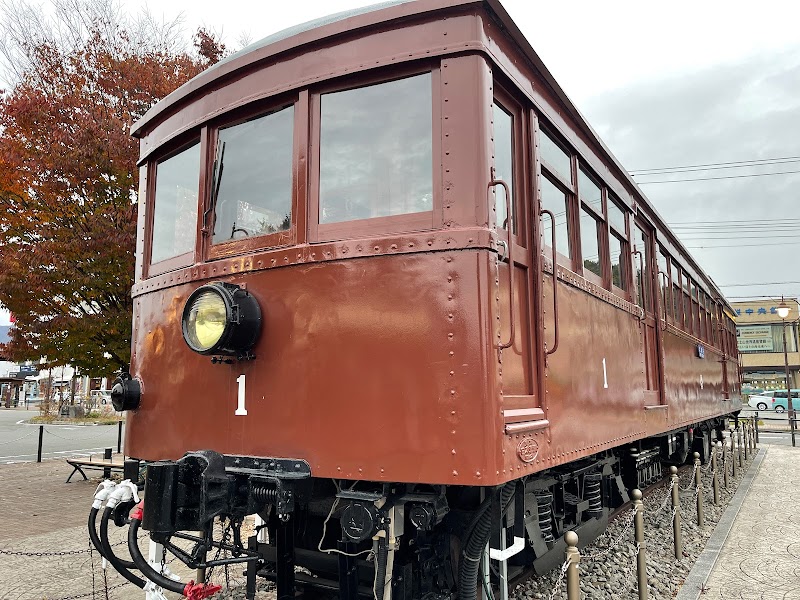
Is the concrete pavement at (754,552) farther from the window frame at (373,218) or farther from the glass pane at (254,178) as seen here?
the glass pane at (254,178)

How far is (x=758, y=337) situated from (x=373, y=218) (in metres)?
53.5

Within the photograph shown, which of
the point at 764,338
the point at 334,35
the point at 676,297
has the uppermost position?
the point at 764,338

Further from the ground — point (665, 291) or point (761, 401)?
point (665, 291)

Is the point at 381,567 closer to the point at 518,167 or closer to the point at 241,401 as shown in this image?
the point at 241,401

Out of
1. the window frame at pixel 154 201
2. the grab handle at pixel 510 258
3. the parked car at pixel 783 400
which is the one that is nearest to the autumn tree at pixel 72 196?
the window frame at pixel 154 201

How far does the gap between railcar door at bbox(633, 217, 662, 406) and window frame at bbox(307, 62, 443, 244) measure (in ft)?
10.8

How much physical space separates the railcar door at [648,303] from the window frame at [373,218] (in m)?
3.29

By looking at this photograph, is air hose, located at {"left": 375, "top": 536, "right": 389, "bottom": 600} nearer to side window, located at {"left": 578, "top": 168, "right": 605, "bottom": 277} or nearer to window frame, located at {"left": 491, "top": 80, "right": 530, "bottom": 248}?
window frame, located at {"left": 491, "top": 80, "right": 530, "bottom": 248}

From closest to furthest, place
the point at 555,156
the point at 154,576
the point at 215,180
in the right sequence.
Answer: the point at 154,576
the point at 215,180
the point at 555,156

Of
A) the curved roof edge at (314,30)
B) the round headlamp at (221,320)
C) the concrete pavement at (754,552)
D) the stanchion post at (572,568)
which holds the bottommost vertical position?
the concrete pavement at (754,552)

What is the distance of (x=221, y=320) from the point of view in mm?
2900

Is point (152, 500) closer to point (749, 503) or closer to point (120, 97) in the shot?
point (120, 97)

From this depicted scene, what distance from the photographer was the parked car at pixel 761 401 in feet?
128

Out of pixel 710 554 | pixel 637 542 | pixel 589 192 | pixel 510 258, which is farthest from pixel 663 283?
pixel 510 258
